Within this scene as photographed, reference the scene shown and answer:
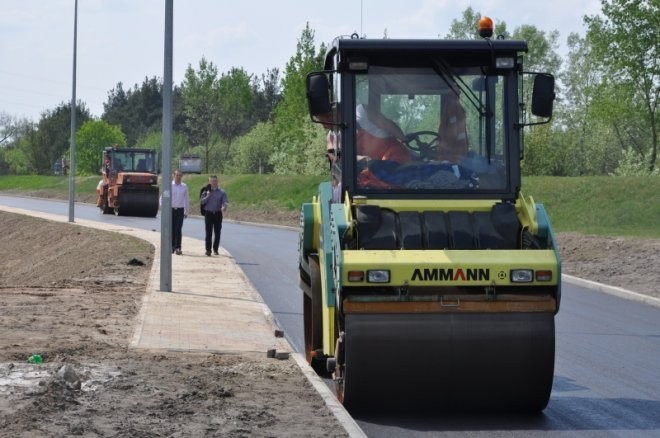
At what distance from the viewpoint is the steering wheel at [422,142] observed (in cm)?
1012

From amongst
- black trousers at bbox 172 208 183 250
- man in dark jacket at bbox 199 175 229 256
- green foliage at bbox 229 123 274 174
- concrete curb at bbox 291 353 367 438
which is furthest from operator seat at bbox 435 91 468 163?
green foliage at bbox 229 123 274 174

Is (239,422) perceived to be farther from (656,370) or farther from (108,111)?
(108,111)

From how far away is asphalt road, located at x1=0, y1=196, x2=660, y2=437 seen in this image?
9.05m

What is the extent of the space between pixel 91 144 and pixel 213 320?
88727mm

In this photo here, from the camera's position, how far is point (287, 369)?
11414 millimetres

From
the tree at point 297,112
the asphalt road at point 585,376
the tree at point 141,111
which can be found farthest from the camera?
the tree at point 141,111

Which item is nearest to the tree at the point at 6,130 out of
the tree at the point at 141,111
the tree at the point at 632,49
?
the tree at the point at 141,111

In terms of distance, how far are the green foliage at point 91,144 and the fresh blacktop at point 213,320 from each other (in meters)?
79.6

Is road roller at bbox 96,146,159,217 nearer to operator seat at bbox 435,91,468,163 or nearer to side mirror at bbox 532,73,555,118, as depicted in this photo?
operator seat at bbox 435,91,468,163

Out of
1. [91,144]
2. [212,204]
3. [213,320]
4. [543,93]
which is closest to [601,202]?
[212,204]

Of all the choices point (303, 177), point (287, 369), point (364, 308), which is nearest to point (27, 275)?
point (287, 369)

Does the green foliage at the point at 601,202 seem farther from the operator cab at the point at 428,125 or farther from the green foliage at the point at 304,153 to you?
the operator cab at the point at 428,125

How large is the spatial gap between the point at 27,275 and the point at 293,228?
48.0 ft

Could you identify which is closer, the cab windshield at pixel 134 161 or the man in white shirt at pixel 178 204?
the man in white shirt at pixel 178 204
